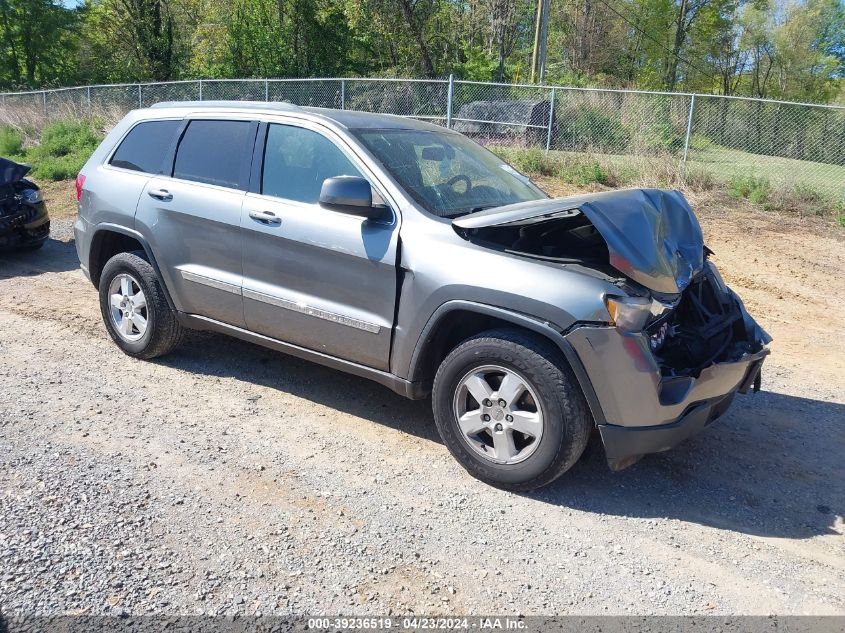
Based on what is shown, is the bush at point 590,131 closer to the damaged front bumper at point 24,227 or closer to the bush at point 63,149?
the damaged front bumper at point 24,227

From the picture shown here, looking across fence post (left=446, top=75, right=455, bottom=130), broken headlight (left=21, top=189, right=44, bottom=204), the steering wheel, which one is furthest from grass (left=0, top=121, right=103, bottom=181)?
the steering wheel

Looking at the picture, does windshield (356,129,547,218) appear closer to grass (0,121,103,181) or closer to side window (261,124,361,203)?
side window (261,124,361,203)

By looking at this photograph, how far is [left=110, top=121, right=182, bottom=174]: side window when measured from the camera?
5500mm

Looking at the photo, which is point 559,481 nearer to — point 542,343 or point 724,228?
point 542,343

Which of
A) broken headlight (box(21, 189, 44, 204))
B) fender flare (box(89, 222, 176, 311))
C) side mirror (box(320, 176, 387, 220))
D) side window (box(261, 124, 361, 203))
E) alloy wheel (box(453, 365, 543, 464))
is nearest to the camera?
alloy wheel (box(453, 365, 543, 464))

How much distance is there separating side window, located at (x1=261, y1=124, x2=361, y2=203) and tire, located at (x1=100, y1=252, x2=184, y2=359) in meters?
1.26

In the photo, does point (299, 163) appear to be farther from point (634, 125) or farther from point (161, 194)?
point (634, 125)

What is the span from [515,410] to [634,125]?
11672 millimetres

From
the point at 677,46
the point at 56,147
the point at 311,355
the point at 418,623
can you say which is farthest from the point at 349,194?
the point at 677,46

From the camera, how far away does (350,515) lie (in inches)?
146

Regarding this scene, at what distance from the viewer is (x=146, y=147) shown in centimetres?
563

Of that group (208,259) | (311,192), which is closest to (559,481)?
(311,192)

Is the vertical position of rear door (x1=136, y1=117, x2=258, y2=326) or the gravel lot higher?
rear door (x1=136, y1=117, x2=258, y2=326)

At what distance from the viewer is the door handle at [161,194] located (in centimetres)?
523
